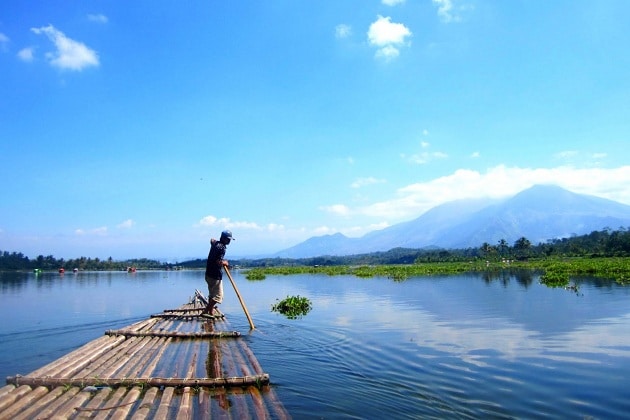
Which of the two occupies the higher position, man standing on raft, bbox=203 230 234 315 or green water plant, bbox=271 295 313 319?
man standing on raft, bbox=203 230 234 315

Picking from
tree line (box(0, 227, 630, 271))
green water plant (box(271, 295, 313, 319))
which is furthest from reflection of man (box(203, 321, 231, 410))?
tree line (box(0, 227, 630, 271))

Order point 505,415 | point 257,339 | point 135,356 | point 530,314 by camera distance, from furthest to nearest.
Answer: point 530,314 < point 257,339 < point 135,356 < point 505,415

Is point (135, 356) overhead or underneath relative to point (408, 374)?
overhead

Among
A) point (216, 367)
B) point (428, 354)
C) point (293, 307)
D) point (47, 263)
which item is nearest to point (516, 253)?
point (293, 307)

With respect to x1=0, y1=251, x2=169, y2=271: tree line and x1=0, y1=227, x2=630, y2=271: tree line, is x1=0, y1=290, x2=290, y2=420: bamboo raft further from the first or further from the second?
x1=0, y1=251, x2=169, y2=271: tree line

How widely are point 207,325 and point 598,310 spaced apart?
16859 millimetres

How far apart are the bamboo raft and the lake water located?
0.75 meters

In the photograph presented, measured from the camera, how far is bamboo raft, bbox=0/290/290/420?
5.46m

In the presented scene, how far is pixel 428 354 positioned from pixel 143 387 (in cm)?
743

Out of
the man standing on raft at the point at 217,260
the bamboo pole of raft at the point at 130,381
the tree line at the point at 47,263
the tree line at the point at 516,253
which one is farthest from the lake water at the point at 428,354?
the tree line at the point at 47,263

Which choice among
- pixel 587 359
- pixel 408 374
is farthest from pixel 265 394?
pixel 587 359

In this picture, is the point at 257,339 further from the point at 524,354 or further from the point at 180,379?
the point at 524,354

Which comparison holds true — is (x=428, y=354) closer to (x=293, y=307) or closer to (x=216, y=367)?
(x=216, y=367)

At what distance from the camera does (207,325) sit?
14.3m
